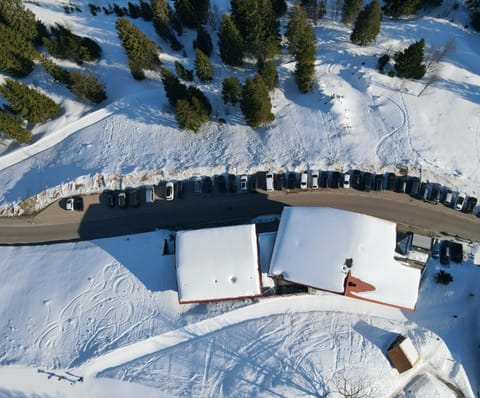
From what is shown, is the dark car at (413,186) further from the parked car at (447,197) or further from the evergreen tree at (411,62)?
the evergreen tree at (411,62)

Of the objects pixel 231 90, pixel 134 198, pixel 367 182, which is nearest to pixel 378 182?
pixel 367 182

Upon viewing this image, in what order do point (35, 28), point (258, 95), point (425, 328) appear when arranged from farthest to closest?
point (35, 28), point (258, 95), point (425, 328)

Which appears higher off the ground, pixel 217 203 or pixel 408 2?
pixel 408 2

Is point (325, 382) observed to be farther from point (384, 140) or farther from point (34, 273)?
point (34, 273)

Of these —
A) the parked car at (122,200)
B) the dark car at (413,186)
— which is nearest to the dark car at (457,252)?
the dark car at (413,186)

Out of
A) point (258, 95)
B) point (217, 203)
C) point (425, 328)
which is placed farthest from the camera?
point (217, 203)

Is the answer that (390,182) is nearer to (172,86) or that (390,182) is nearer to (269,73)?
(269,73)

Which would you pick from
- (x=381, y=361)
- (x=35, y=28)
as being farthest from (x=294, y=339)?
(x=35, y=28)
